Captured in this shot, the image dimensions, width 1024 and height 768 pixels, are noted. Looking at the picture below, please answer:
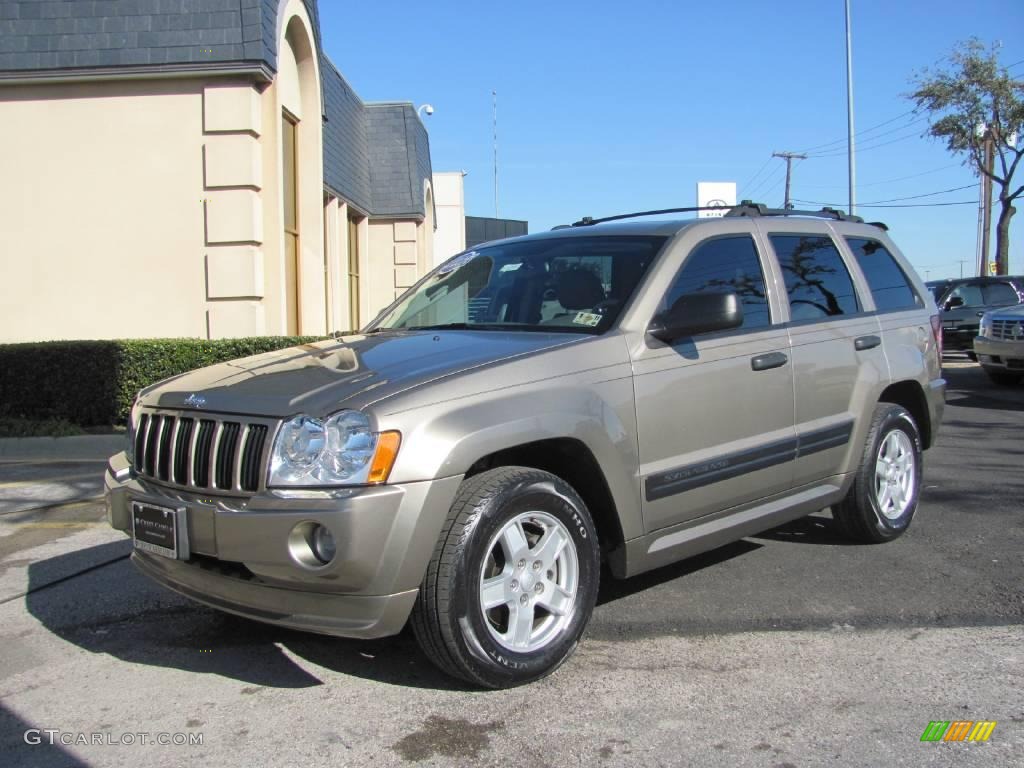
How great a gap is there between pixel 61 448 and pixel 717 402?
7842 mm

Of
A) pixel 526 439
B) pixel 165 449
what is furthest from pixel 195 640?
pixel 526 439

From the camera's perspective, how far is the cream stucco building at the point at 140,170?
37.2 feet

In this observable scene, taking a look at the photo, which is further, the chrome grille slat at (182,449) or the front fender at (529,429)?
the chrome grille slat at (182,449)

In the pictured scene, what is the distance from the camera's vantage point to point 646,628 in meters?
4.12

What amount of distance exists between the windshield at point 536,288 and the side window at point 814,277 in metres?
0.92

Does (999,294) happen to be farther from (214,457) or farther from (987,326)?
(214,457)

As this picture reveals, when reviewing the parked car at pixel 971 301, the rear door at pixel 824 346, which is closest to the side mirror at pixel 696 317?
the rear door at pixel 824 346

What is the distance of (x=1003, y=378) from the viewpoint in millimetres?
14586

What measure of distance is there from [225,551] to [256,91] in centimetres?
967

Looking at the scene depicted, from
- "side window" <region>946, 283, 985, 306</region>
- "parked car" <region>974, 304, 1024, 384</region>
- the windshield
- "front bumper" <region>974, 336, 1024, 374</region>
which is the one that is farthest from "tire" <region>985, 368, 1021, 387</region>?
the windshield

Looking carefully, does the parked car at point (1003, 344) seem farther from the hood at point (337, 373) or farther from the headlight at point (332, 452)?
the headlight at point (332, 452)

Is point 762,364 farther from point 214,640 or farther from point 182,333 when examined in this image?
point 182,333

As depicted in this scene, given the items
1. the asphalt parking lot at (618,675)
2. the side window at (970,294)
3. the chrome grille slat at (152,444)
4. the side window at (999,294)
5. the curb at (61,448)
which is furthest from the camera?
the side window at (970,294)

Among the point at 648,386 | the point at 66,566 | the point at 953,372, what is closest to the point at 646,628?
the point at 648,386
